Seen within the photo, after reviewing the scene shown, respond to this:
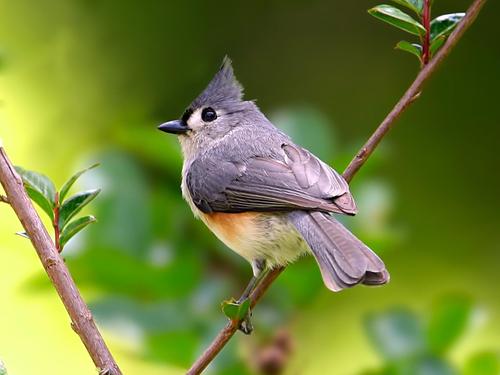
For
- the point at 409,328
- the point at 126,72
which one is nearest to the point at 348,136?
the point at 126,72

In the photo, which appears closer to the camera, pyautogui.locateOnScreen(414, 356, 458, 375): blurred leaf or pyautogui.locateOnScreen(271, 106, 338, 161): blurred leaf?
pyautogui.locateOnScreen(414, 356, 458, 375): blurred leaf

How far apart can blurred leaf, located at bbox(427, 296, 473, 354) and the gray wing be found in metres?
0.59

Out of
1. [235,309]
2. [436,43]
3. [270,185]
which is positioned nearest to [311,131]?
[270,185]

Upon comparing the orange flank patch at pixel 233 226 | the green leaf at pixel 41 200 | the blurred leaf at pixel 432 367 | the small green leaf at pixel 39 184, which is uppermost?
the small green leaf at pixel 39 184

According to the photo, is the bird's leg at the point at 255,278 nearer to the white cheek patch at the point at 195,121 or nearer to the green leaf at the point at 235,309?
the green leaf at the point at 235,309

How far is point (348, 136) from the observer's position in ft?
17.1

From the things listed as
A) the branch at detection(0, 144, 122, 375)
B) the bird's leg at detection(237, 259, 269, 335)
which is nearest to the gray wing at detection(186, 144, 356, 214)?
the bird's leg at detection(237, 259, 269, 335)

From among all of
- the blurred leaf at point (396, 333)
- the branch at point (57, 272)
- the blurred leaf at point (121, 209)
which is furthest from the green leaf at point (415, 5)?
the blurred leaf at point (121, 209)

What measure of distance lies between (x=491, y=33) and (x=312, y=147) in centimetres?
224

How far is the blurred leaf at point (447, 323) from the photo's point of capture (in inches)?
113

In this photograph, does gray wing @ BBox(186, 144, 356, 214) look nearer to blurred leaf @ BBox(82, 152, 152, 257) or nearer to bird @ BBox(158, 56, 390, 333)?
bird @ BBox(158, 56, 390, 333)

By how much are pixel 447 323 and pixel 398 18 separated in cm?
113

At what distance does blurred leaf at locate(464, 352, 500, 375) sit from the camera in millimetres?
2803

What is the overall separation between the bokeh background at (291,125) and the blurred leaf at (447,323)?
0.33 meters
